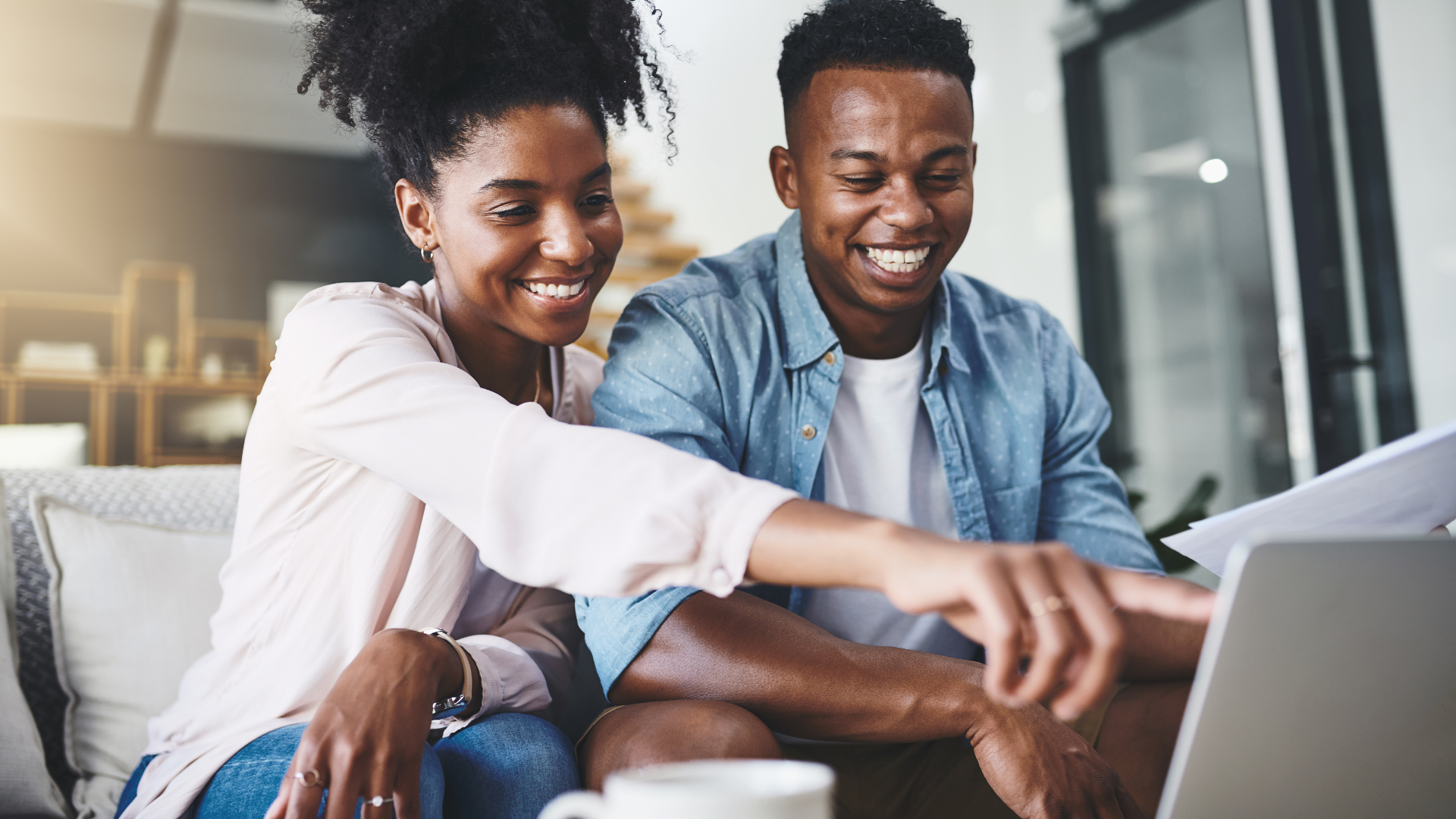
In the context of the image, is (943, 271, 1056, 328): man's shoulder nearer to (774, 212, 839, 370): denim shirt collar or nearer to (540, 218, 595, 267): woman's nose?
(774, 212, 839, 370): denim shirt collar

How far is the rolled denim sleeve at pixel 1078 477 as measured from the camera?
1209 mm

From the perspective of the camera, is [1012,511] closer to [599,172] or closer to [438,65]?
[599,172]

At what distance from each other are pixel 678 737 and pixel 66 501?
96 cm

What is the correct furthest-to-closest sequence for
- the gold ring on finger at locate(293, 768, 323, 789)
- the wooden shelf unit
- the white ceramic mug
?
the wooden shelf unit
the gold ring on finger at locate(293, 768, 323, 789)
the white ceramic mug

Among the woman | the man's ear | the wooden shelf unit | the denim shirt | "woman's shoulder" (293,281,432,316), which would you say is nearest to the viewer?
the woman

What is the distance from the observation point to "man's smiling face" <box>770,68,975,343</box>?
3.80ft

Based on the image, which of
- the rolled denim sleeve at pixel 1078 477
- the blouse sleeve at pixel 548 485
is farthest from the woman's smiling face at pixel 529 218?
the rolled denim sleeve at pixel 1078 477

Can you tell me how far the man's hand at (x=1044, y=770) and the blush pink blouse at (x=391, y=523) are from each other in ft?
1.18

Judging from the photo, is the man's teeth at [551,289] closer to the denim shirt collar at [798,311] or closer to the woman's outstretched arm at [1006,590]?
the denim shirt collar at [798,311]

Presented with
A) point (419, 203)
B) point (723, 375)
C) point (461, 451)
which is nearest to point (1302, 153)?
point (723, 375)

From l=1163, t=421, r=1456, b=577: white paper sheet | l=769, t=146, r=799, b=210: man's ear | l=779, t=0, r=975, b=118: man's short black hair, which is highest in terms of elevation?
l=779, t=0, r=975, b=118: man's short black hair

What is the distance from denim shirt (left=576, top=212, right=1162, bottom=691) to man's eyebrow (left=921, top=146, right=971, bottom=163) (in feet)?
0.58

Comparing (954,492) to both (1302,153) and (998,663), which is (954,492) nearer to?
(998,663)

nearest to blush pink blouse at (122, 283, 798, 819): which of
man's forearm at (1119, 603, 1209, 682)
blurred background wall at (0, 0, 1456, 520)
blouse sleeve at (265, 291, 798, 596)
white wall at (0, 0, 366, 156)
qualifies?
blouse sleeve at (265, 291, 798, 596)
